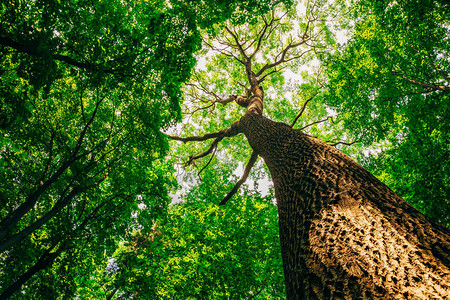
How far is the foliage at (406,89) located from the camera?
608 centimetres

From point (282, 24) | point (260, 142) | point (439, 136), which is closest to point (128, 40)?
point (260, 142)

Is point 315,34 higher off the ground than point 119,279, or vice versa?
point 315,34

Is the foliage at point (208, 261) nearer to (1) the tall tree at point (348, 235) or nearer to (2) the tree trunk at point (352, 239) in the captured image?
(1) the tall tree at point (348, 235)

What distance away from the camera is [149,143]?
595 cm

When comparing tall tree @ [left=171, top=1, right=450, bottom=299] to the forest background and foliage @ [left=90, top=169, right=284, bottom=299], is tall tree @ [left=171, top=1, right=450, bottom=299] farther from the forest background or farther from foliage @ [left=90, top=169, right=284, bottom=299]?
foliage @ [left=90, top=169, right=284, bottom=299]

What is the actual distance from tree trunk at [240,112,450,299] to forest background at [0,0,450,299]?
3.83 metres

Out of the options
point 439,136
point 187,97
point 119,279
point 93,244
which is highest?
point 187,97

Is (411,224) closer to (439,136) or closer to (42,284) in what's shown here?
(439,136)

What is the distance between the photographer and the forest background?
419 centimetres

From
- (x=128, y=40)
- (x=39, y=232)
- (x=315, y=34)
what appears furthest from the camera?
(x=315, y=34)

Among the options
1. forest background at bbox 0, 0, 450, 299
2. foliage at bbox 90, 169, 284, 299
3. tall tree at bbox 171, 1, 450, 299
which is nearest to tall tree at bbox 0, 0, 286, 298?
forest background at bbox 0, 0, 450, 299

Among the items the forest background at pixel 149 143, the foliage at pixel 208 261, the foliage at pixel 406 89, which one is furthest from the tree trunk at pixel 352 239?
the foliage at pixel 406 89

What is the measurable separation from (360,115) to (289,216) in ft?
25.4

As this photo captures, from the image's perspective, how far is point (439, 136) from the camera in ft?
21.5
